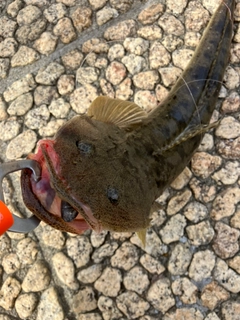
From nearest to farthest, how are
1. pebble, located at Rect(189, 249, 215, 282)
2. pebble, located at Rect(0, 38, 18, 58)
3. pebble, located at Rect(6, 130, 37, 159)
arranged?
pebble, located at Rect(189, 249, 215, 282) < pebble, located at Rect(6, 130, 37, 159) < pebble, located at Rect(0, 38, 18, 58)

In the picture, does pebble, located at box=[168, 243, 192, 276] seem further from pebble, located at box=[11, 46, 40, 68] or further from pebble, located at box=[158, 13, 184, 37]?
pebble, located at box=[11, 46, 40, 68]

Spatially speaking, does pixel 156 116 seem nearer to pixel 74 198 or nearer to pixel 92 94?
pixel 92 94

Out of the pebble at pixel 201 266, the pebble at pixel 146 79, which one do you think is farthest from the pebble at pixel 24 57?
the pebble at pixel 201 266

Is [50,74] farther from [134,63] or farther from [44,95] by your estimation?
[134,63]

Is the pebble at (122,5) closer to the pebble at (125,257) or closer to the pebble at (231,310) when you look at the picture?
the pebble at (125,257)

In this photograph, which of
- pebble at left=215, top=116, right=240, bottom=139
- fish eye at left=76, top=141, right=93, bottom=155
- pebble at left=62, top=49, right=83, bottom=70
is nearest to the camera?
fish eye at left=76, top=141, right=93, bottom=155

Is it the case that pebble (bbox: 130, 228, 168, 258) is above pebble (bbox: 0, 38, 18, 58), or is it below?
below

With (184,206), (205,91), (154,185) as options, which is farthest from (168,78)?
(154,185)

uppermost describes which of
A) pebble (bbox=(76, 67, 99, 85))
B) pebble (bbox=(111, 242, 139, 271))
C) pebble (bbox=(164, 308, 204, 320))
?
pebble (bbox=(76, 67, 99, 85))

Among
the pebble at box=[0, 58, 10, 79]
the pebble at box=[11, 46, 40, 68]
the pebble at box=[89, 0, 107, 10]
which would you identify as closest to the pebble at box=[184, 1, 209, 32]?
the pebble at box=[89, 0, 107, 10]
